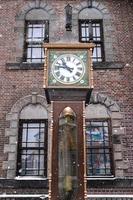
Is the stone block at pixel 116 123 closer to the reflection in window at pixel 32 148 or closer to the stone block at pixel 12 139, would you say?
the reflection in window at pixel 32 148

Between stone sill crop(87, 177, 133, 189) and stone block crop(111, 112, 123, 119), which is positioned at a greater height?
stone block crop(111, 112, 123, 119)

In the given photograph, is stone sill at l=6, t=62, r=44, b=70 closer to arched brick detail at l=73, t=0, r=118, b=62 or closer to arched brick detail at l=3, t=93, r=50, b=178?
arched brick detail at l=3, t=93, r=50, b=178

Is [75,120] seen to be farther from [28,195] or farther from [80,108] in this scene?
[28,195]

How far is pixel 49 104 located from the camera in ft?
40.9

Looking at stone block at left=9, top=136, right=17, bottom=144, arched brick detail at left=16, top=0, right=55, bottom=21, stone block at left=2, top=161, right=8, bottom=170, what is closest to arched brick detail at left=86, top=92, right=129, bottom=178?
stone block at left=9, top=136, right=17, bottom=144

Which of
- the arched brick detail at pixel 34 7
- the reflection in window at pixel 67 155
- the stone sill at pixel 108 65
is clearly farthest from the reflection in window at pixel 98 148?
the arched brick detail at pixel 34 7

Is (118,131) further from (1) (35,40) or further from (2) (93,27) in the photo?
(1) (35,40)

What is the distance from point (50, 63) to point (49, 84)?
1.93 feet

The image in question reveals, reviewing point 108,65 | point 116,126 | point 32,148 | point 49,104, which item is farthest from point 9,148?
point 108,65

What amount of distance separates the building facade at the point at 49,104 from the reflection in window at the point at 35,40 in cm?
3

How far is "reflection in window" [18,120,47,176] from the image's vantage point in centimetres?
1239

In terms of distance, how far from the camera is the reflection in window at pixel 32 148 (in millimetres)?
12391

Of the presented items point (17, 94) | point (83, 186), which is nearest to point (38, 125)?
point (17, 94)

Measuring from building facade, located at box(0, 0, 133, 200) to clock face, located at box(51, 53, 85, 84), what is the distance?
0.46m
